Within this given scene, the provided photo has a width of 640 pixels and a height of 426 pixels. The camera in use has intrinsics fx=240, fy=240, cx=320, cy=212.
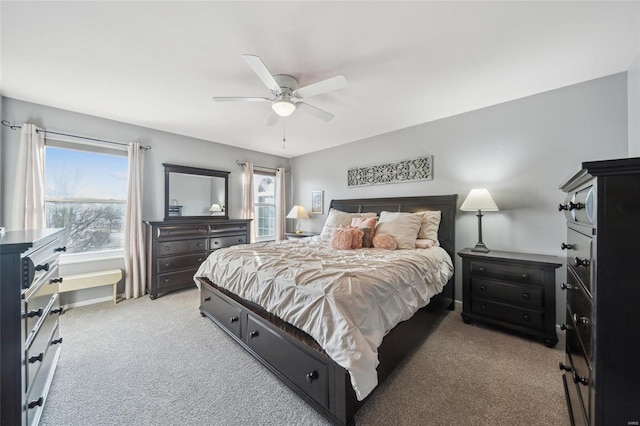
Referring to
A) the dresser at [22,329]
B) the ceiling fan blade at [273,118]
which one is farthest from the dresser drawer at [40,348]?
the ceiling fan blade at [273,118]

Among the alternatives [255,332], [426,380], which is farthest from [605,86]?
[255,332]

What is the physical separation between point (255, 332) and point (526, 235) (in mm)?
3094

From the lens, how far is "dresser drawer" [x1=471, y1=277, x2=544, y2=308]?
2.31m

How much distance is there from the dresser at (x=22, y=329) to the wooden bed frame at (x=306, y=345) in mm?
1187

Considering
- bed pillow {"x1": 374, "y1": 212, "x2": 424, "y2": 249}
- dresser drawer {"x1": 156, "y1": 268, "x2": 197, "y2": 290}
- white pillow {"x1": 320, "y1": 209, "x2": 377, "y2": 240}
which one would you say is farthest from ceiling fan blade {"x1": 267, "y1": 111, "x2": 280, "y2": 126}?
dresser drawer {"x1": 156, "y1": 268, "x2": 197, "y2": 290}

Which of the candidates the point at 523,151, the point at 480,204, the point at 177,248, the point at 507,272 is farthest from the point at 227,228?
the point at 523,151

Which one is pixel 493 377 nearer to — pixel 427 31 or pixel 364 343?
pixel 364 343

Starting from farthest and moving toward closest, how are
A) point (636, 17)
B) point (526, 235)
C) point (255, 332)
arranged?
1. point (526, 235)
2. point (255, 332)
3. point (636, 17)

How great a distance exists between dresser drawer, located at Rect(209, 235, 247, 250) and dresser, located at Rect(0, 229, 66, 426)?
254cm

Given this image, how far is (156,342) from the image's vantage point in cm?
232

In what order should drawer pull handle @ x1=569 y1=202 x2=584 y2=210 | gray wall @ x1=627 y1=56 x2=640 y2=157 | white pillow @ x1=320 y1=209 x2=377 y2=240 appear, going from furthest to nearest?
white pillow @ x1=320 y1=209 x2=377 y2=240 < gray wall @ x1=627 y1=56 x2=640 y2=157 < drawer pull handle @ x1=569 y1=202 x2=584 y2=210

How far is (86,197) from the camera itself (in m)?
3.35

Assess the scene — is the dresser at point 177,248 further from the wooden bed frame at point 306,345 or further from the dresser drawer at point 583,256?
the dresser drawer at point 583,256

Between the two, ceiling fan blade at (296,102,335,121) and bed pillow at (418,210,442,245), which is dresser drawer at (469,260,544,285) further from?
ceiling fan blade at (296,102,335,121)
